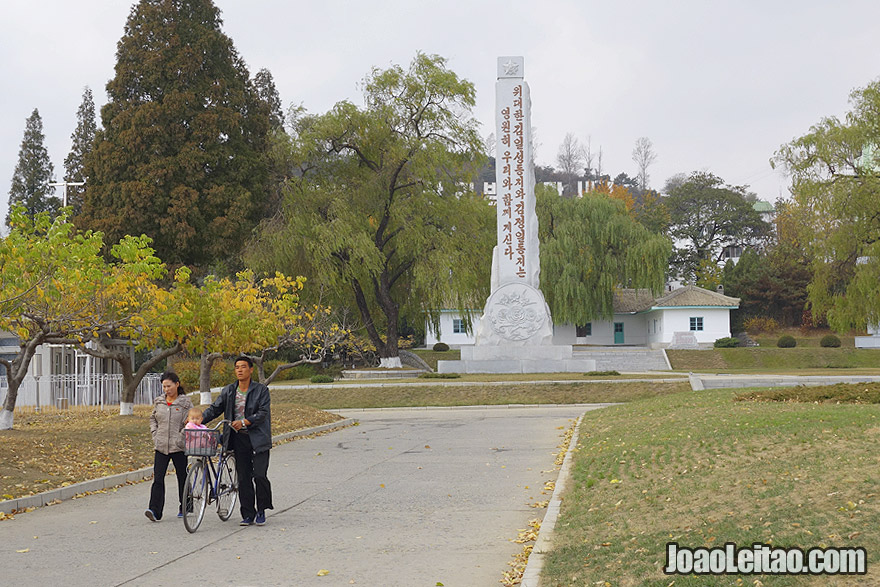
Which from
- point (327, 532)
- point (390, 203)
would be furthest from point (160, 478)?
point (390, 203)

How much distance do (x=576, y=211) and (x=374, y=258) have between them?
2276cm

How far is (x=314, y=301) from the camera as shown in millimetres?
40438

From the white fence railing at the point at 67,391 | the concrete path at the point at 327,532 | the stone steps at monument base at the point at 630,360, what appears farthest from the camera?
the stone steps at monument base at the point at 630,360

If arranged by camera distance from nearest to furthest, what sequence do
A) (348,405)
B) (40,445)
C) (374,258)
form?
(40,445), (348,405), (374,258)

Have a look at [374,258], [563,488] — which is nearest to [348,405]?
[374,258]

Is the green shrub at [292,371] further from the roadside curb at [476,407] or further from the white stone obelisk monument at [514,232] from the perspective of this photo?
the roadside curb at [476,407]

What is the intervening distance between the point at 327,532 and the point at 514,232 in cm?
2895

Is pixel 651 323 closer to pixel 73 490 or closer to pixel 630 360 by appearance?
pixel 630 360

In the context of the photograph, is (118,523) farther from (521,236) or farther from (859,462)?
(521,236)

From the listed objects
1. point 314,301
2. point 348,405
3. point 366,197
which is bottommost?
point 348,405

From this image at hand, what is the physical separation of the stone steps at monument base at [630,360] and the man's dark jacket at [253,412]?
38.6 meters

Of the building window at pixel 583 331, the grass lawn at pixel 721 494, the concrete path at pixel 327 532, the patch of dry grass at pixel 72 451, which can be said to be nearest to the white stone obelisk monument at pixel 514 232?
the patch of dry grass at pixel 72 451

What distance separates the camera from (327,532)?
28.0ft

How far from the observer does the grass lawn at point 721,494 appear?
6.15 meters
